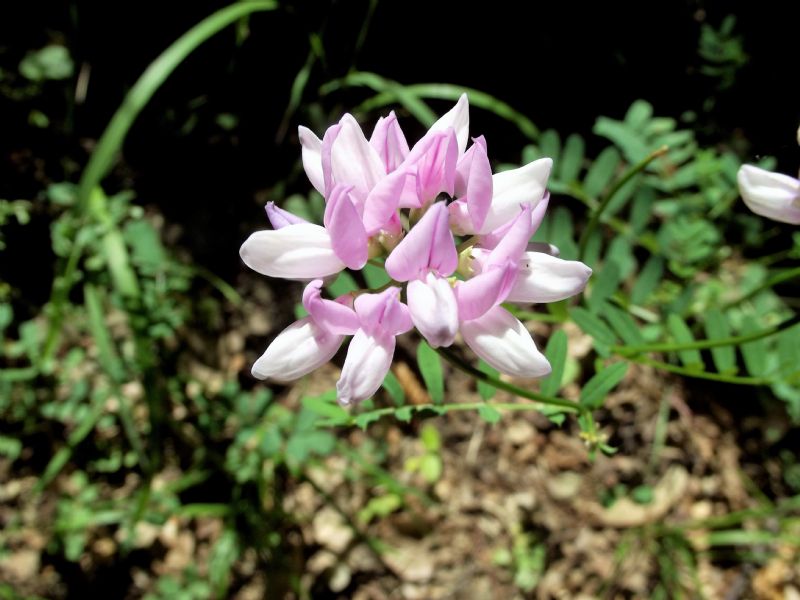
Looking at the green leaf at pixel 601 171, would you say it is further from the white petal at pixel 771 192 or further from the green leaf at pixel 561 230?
the white petal at pixel 771 192

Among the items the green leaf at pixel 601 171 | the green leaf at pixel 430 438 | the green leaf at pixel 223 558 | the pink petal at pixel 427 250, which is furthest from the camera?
the green leaf at pixel 430 438

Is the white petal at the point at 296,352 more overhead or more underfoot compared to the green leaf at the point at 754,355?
more overhead

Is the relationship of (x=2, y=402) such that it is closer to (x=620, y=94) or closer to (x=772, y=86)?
(x=620, y=94)

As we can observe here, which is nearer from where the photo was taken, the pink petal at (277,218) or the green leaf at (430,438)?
the pink petal at (277,218)

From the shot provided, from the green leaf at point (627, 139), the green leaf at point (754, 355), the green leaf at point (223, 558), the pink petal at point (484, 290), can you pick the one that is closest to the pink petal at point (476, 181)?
the pink petal at point (484, 290)

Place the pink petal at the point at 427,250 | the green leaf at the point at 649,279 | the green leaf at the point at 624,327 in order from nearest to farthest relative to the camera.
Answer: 1. the pink petal at the point at 427,250
2. the green leaf at the point at 624,327
3. the green leaf at the point at 649,279

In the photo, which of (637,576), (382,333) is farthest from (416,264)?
(637,576)

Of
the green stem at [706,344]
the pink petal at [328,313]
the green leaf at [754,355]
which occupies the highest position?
the pink petal at [328,313]
